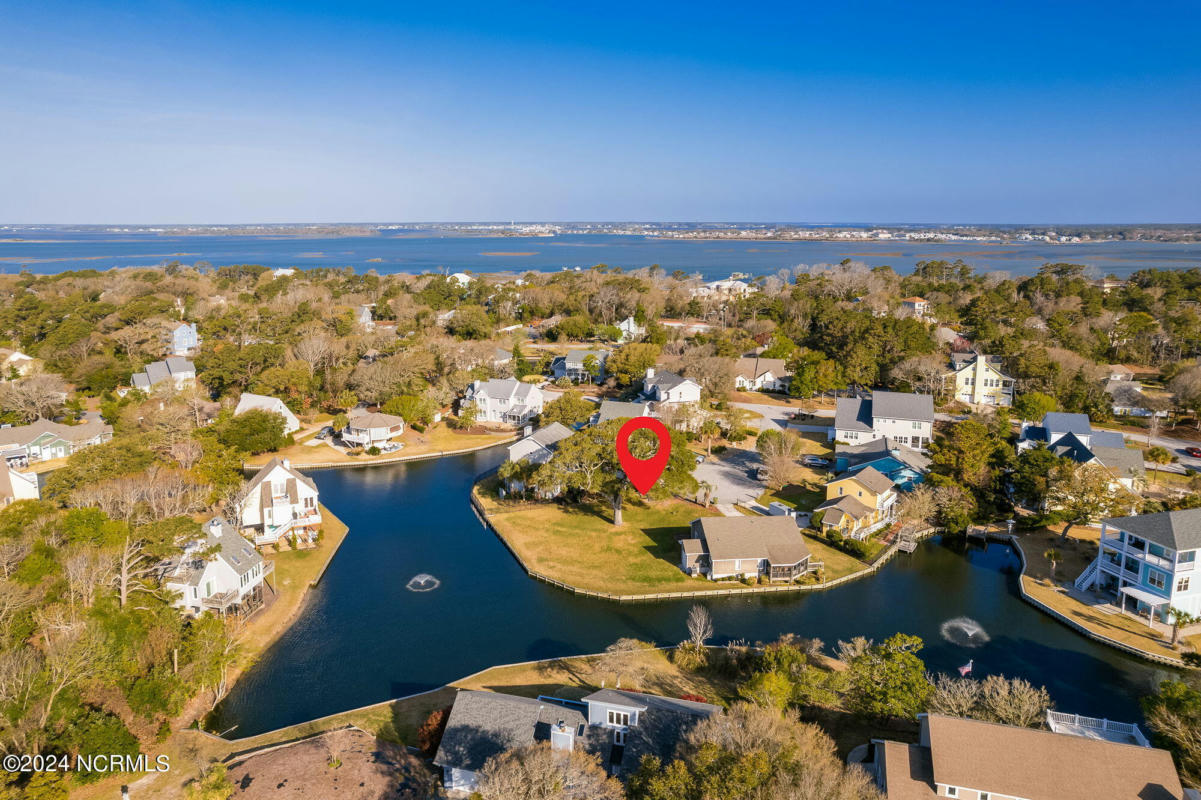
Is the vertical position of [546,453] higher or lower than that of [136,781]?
higher

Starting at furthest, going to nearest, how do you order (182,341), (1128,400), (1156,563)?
(182,341), (1128,400), (1156,563)

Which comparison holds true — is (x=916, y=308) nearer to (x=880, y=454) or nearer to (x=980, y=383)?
(x=980, y=383)

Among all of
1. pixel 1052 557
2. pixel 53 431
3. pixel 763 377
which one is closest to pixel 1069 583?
pixel 1052 557

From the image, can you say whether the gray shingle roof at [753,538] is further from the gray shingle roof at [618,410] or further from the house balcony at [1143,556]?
the gray shingle roof at [618,410]

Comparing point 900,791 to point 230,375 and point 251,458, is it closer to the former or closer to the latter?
point 251,458

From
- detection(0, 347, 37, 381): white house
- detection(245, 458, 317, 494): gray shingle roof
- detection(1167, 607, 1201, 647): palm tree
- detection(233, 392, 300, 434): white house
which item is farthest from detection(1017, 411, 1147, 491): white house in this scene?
detection(0, 347, 37, 381): white house

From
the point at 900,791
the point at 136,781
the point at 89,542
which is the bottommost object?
the point at 136,781

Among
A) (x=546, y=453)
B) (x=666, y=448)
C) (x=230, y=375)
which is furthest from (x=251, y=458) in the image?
(x=666, y=448)
